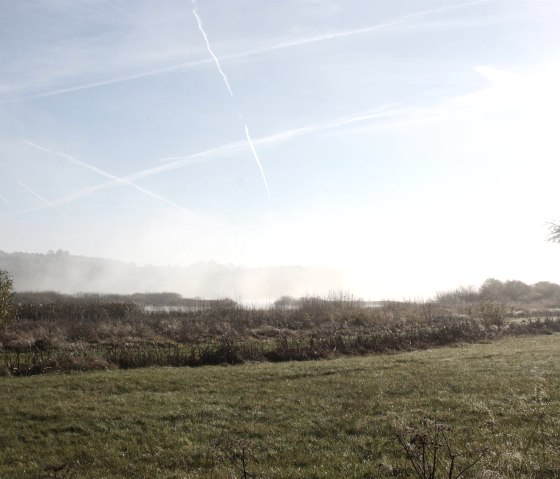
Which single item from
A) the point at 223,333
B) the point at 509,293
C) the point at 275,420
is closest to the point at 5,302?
the point at 223,333

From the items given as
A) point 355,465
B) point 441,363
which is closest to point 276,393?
point 355,465

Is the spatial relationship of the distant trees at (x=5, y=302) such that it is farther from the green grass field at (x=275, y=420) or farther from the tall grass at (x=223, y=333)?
the green grass field at (x=275, y=420)

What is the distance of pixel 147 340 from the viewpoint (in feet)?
97.5

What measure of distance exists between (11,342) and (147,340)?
7016mm

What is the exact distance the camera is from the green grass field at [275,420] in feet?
27.5

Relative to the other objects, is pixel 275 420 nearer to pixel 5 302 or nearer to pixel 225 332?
pixel 5 302

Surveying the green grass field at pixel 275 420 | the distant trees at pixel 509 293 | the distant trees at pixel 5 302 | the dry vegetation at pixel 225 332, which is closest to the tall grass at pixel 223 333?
the dry vegetation at pixel 225 332

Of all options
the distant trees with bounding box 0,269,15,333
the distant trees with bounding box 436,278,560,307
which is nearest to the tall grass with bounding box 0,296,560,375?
the distant trees with bounding box 0,269,15,333

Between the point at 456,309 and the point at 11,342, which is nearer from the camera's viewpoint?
the point at 11,342

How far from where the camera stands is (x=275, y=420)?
11.6m

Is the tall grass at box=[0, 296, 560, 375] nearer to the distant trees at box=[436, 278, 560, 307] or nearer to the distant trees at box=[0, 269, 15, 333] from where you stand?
the distant trees at box=[0, 269, 15, 333]

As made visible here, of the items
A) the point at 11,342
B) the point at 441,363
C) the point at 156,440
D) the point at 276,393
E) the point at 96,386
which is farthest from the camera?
the point at 11,342

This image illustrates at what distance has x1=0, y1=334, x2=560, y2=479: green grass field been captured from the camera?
8367 millimetres

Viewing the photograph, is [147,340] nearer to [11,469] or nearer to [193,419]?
[193,419]
